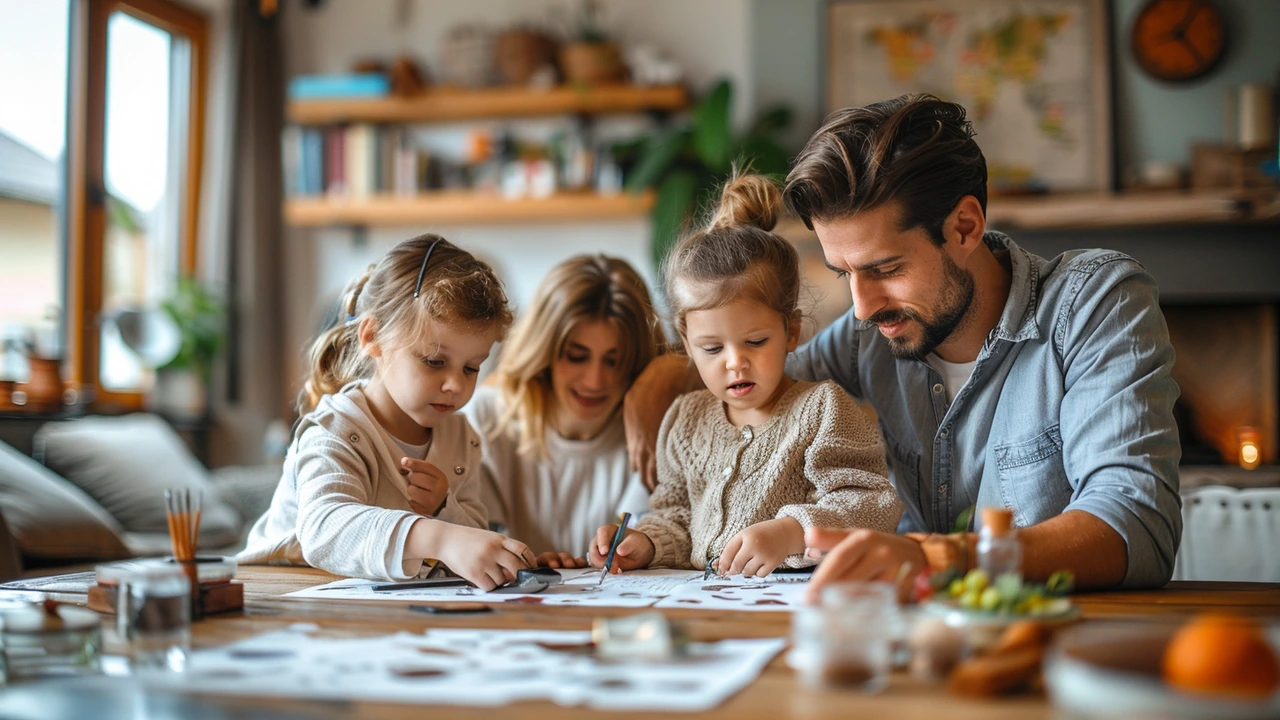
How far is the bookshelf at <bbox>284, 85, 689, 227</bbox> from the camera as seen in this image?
4.99 metres

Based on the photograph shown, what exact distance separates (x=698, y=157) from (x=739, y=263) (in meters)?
3.13

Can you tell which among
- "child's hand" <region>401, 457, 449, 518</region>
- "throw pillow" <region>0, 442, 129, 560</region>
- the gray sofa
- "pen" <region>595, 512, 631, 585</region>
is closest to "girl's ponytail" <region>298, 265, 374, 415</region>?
"child's hand" <region>401, 457, 449, 518</region>

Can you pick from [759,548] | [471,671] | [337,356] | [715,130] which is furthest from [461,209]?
[471,671]

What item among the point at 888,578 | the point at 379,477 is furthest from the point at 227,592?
the point at 888,578

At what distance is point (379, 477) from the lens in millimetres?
1752

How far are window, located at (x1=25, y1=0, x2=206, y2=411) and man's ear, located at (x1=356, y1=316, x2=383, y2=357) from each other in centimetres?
310

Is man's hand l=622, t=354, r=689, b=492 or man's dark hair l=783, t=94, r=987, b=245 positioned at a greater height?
man's dark hair l=783, t=94, r=987, b=245

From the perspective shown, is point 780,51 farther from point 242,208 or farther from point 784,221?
point 242,208

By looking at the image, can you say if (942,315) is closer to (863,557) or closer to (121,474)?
(863,557)

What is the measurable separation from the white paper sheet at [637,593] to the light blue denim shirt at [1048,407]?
1.35 ft

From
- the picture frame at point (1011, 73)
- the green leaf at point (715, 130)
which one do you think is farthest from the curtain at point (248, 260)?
the picture frame at point (1011, 73)

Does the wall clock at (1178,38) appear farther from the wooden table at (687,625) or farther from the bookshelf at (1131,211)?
the wooden table at (687,625)

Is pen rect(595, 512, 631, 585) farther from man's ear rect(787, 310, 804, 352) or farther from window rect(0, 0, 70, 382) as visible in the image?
window rect(0, 0, 70, 382)

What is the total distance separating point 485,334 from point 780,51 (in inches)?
138
